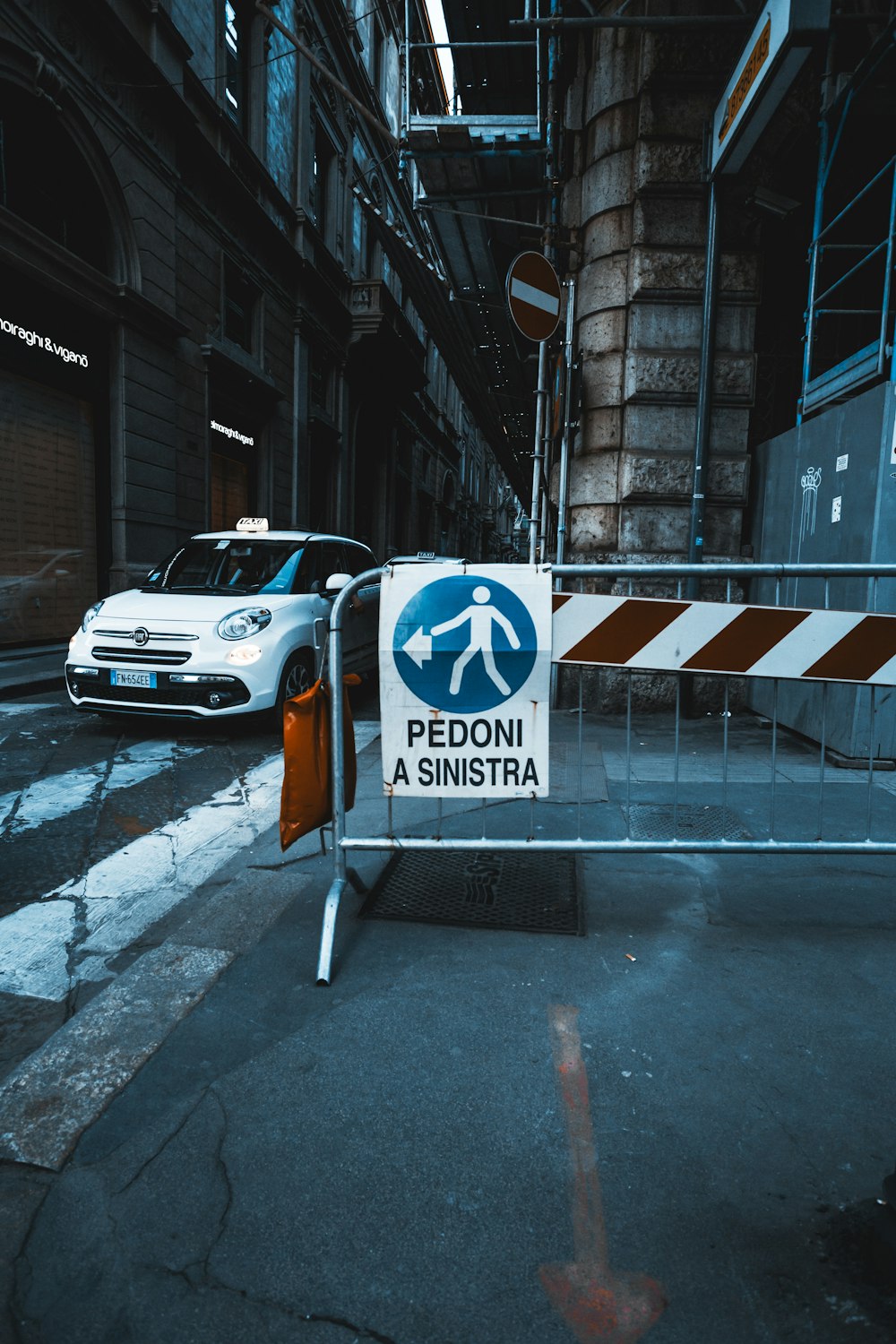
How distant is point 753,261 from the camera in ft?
25.5

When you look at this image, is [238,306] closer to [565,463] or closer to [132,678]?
[565,463]

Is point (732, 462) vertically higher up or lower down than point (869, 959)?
higher up

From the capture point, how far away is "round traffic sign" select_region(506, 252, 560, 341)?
23.9 feet

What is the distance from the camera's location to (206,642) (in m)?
6.47

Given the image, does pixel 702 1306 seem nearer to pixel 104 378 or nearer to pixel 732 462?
pixel 732 462

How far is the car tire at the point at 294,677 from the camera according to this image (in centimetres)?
682

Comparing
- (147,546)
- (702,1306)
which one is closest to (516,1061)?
(702,1306)

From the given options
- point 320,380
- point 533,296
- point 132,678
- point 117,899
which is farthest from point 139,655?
point 320,380

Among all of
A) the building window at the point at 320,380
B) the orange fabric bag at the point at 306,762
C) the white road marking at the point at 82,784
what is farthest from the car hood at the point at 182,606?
the building window at the point at 320,380

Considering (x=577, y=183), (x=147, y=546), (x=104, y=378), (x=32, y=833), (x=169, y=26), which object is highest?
(x=169, y=26)

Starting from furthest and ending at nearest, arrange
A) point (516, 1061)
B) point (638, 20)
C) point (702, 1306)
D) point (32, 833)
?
point (638, 20) < point (32, 833) < point (516, 1061) < point (702, 1306)

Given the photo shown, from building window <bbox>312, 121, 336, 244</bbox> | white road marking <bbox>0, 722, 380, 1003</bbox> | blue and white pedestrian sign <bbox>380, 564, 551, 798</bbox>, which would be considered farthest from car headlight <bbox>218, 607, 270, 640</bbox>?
building window <bbox>312, 121, 336, 244</bbox>

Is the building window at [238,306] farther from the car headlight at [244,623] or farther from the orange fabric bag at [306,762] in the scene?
the orange fabric bag at [306,762]

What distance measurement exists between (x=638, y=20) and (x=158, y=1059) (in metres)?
8.26
